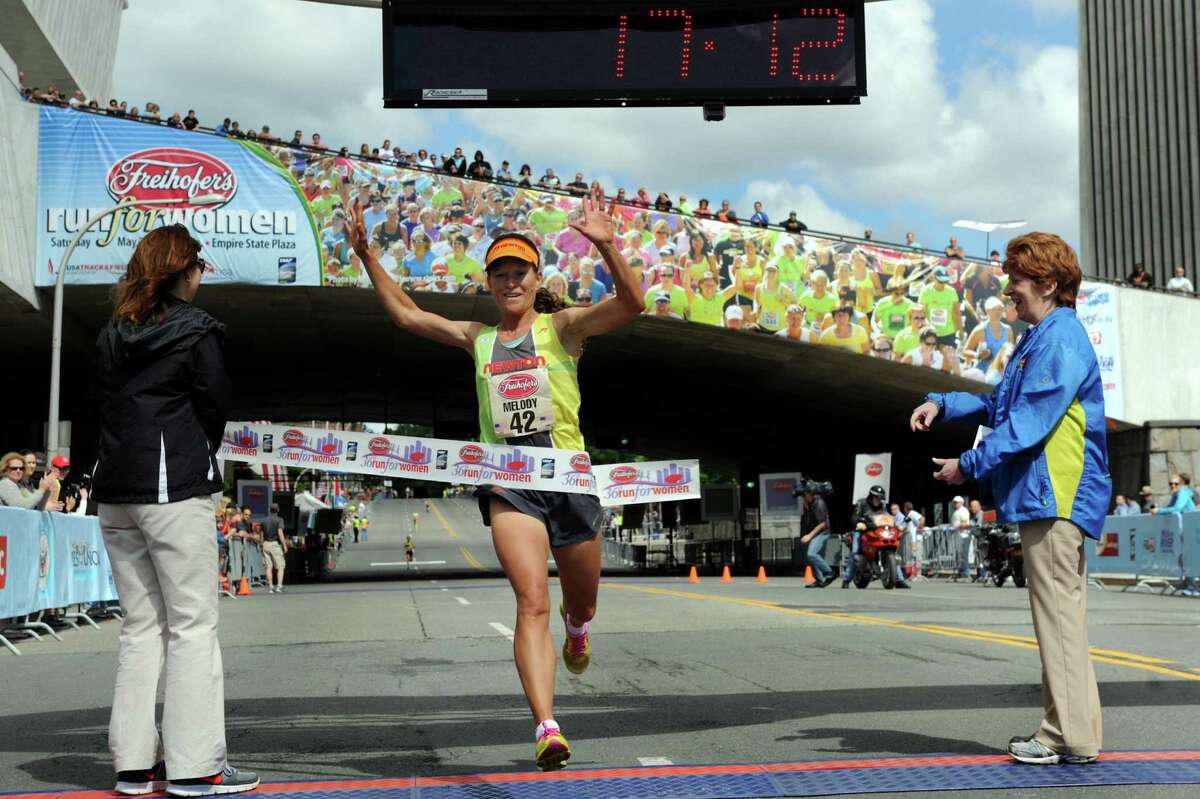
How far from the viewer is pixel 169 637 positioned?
17.5 ft

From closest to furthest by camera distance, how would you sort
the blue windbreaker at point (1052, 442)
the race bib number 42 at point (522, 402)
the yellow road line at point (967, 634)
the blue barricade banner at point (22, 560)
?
the blue windbreaker at point (1052, 442), the race bib number 42 at point (522, 402), the yellow road line at point (967, 634), the blue barricade banner at point (22, 560)

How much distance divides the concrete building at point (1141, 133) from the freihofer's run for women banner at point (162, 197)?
54242 mm

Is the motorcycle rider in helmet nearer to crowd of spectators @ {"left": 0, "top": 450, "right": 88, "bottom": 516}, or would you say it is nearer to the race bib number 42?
crowd of spectators @ {"left": 0, "top": 450, "right": 88, "bottom": 516}

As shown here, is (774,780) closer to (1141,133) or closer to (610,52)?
(610,52)

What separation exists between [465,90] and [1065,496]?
6885mm

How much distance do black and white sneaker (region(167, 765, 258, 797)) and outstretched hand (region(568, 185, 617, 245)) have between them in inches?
93.8

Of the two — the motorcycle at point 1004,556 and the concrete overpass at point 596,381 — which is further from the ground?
the concrete overpass at point 596,381

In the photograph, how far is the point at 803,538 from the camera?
25.3 meters

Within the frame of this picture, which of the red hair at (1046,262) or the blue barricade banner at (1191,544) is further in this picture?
the blue barricade banner at (1191,544)

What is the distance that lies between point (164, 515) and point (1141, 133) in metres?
80.4

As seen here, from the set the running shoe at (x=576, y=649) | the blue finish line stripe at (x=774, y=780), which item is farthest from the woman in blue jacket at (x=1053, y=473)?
the running shoe at (x=576, y=649)

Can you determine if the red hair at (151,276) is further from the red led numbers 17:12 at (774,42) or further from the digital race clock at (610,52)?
the red led numbers 17:12 at (774,42)

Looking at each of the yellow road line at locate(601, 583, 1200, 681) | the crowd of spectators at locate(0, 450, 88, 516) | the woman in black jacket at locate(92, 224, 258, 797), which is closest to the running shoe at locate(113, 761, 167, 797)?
the woman in black jacket at locate(92, 224, 258, 797)

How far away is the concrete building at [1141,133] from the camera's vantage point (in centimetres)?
7412
